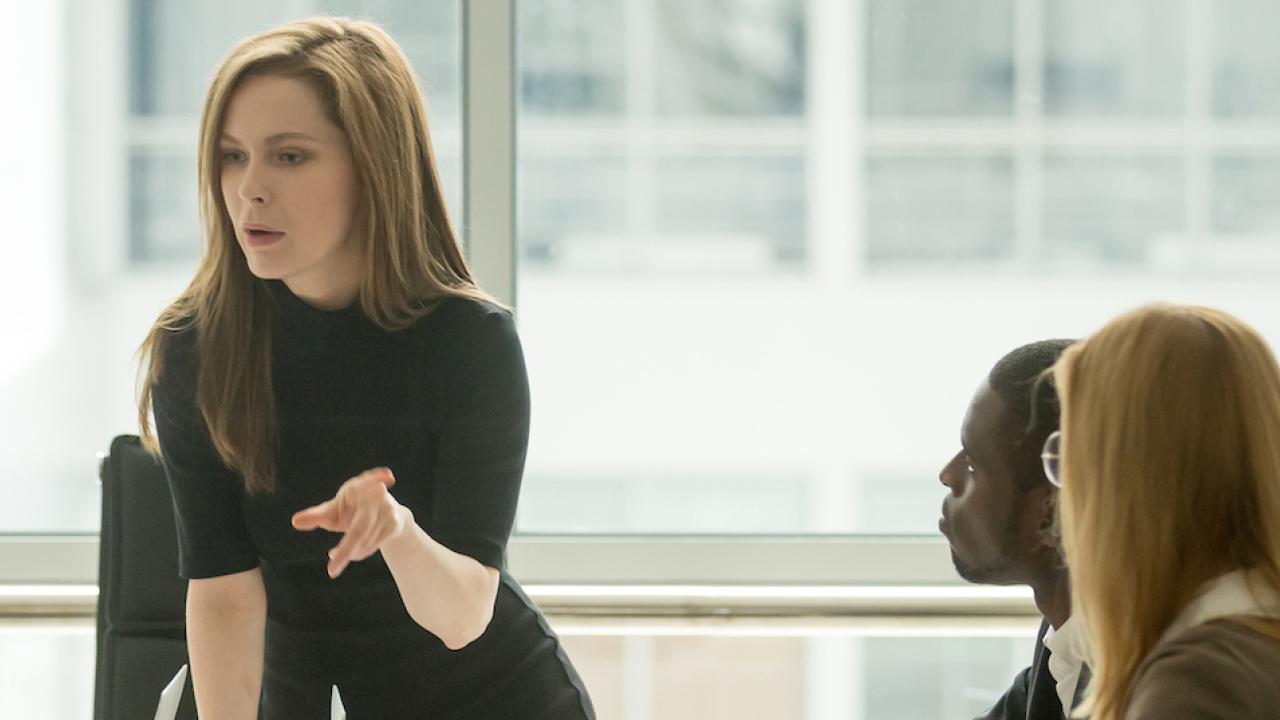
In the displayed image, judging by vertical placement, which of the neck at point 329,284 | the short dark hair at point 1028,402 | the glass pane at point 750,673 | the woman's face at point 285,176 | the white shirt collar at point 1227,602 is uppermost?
the woman's face at point 285,176

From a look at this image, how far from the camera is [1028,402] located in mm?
1271

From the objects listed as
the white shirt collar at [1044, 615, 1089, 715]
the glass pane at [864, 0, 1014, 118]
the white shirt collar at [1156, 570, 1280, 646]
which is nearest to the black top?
the white shirt collar at [1044, 615, 1089, 715]

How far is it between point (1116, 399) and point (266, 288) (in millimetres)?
896

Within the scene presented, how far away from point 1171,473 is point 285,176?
36.1 inches

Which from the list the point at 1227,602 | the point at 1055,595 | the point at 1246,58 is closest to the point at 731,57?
the point at 1246,58

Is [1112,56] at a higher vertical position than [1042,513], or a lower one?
higher

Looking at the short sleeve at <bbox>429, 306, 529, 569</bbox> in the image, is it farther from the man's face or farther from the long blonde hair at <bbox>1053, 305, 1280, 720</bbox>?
the long blonde hair at <bbox>1053, 305, 1280, 720</bbox>

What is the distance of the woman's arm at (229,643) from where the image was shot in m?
1.42

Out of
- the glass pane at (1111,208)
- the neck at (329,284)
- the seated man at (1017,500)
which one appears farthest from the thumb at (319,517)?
the glass pane at (1111,208)

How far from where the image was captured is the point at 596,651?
2412 mm

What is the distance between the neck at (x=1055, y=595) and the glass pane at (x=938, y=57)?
1359 mm

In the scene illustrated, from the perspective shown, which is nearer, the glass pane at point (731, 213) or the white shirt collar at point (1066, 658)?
the white shirt collar at point (1066, 658)

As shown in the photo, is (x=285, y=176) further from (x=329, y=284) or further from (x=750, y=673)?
(x=750, y=673)

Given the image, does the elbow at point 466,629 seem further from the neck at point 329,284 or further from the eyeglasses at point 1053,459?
the eyeglasses at point 1053,459
